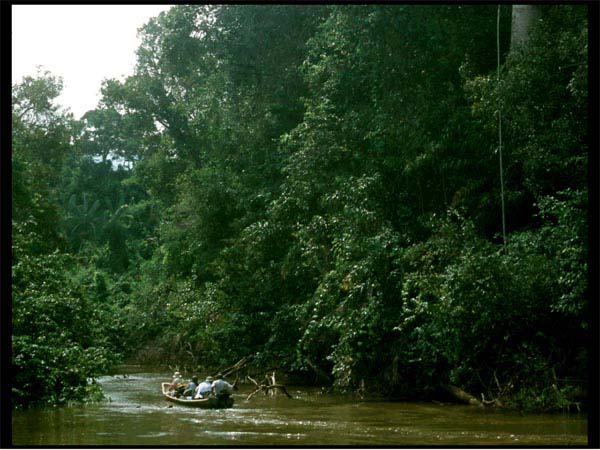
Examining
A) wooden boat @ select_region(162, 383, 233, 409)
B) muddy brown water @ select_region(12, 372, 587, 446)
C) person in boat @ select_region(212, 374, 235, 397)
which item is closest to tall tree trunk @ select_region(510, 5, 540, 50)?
muddy brown water @ select_region(12, 372, 587, 446)

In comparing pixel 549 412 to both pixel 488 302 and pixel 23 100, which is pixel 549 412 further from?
pixel 23 100

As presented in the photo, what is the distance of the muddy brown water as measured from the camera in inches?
523

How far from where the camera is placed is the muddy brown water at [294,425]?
1327 centimetres

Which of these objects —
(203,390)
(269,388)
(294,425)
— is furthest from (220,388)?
(294,425)

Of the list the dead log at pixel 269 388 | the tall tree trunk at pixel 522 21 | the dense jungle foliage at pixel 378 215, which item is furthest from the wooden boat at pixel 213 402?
the tall tree trunk at pixel 522 21

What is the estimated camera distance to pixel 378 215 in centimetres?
1955

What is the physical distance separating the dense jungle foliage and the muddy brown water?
2.73 ft

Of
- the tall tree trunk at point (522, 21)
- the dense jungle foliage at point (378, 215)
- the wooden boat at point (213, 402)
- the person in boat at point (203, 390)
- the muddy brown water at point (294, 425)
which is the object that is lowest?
the muddy brown water at point (294, 425)

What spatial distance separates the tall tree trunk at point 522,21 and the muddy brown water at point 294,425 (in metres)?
7.50

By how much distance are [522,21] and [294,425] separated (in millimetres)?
9442

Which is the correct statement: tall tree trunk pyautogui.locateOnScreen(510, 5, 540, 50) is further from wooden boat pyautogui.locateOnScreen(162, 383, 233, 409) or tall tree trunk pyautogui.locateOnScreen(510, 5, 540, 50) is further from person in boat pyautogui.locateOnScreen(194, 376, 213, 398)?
person in boat pyautogui.locateOnScreen(194, 376, 213, 398)

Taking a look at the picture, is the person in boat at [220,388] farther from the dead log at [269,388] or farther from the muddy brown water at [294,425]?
the dead log at [269,388]

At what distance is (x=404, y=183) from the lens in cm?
1995

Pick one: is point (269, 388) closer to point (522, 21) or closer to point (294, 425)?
point (294, 425)
